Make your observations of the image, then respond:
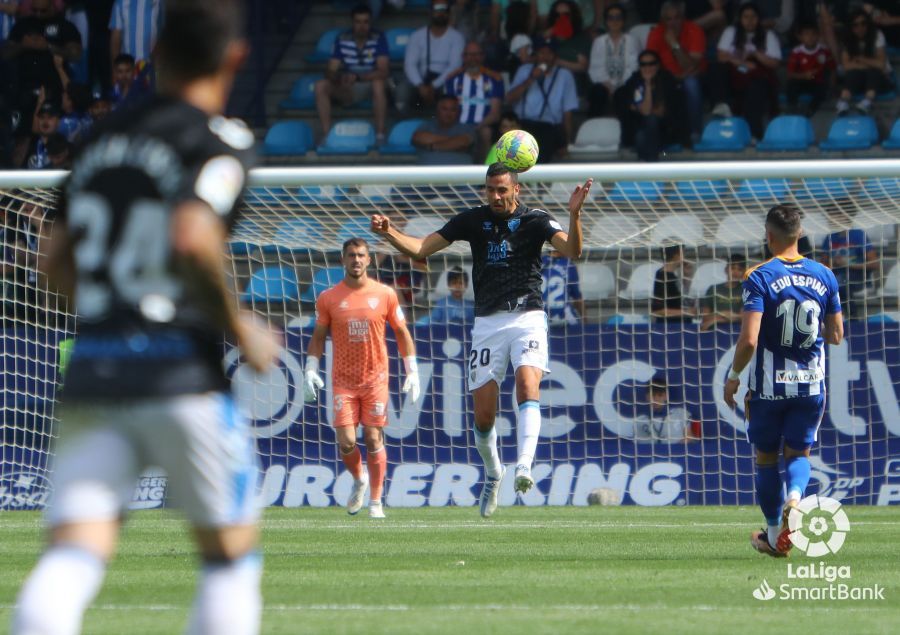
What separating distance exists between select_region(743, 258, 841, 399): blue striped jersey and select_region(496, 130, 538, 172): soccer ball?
277cm

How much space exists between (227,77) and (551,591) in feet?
12.9

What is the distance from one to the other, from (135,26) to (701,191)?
33.1ft

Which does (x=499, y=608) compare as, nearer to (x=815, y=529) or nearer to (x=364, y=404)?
A: (x=815, y=529)

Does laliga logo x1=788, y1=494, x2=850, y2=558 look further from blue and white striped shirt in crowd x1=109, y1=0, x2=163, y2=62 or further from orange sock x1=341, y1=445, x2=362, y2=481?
blue and white striped shirt in crowd x1=109, y1=0, x2=163, y2=62

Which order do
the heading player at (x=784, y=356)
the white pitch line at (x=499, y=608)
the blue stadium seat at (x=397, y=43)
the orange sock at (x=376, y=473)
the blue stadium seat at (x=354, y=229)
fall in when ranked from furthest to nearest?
the blue stadium seat at (x=397, y=43) < the blue stadium seat at (x=354, y=229) < the orange sock at (x=376, y=473) < the heading player at (x=784, y=356) < the white pitch line at (x=499, y=608)

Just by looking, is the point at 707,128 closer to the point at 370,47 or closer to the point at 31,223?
the point at 370,47

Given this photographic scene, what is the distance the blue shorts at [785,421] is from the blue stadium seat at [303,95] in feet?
43.7

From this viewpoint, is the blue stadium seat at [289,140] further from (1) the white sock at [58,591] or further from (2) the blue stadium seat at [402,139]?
(1) the white sock at [58,591]

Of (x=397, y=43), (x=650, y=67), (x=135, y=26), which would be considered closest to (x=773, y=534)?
(x=650, y=67)

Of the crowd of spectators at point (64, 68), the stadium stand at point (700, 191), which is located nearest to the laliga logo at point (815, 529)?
the stadium stand at point (700, 191)

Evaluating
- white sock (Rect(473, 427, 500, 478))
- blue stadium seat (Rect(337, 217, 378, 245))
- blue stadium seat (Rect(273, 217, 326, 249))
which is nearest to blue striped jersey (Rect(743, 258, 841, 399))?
white sock (Rect(473, 427, 500, 478))

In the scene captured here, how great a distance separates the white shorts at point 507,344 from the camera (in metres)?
10.3

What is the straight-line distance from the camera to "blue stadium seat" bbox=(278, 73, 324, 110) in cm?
2083

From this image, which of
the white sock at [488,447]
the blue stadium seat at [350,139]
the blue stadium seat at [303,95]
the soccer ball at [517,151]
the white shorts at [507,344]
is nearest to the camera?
the white shorts at [507,344]
